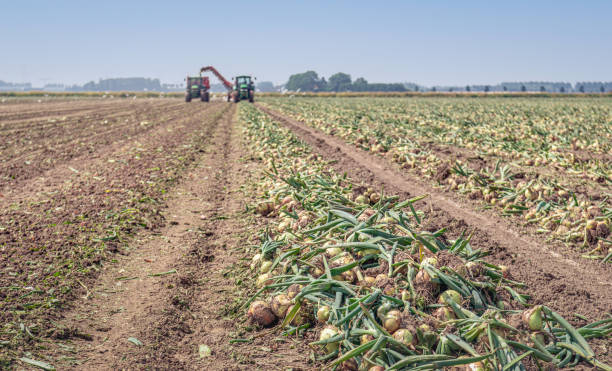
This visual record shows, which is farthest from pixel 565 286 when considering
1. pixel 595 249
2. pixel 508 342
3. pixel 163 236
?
pixel 163 236

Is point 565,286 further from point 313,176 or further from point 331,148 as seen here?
point 331,148

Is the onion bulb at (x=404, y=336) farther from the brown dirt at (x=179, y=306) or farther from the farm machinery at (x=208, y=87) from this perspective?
the farm machinery at (x=208, y=87)

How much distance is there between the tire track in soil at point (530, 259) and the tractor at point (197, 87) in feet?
119

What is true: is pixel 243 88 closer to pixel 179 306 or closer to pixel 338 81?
pixel 179 306

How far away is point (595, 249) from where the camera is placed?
5.25 m

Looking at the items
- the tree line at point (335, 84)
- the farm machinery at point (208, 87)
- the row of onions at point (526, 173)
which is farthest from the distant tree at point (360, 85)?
the row of onions at point (526, 173)

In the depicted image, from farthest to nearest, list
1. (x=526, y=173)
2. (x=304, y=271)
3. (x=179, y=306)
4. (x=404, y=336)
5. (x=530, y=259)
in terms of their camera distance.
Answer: (x=526, y=173) → (x=530, y=259) → (x=179, y=306) → (x=304, y=271) → (x=404, y=336)

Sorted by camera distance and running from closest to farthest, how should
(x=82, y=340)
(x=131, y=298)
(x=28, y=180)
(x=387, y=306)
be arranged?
(x=387, y=306) → (x=82, y=340) → (x=131, y=298) → (x=28, y=180)

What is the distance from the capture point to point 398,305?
308cm

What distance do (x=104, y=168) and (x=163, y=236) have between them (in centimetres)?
462

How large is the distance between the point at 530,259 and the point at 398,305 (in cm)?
282

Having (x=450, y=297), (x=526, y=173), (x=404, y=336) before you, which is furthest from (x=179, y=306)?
(x=526, y=173)

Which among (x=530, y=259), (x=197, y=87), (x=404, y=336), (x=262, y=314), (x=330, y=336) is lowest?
(x=530, y=259)

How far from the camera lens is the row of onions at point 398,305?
2697 millimetres
